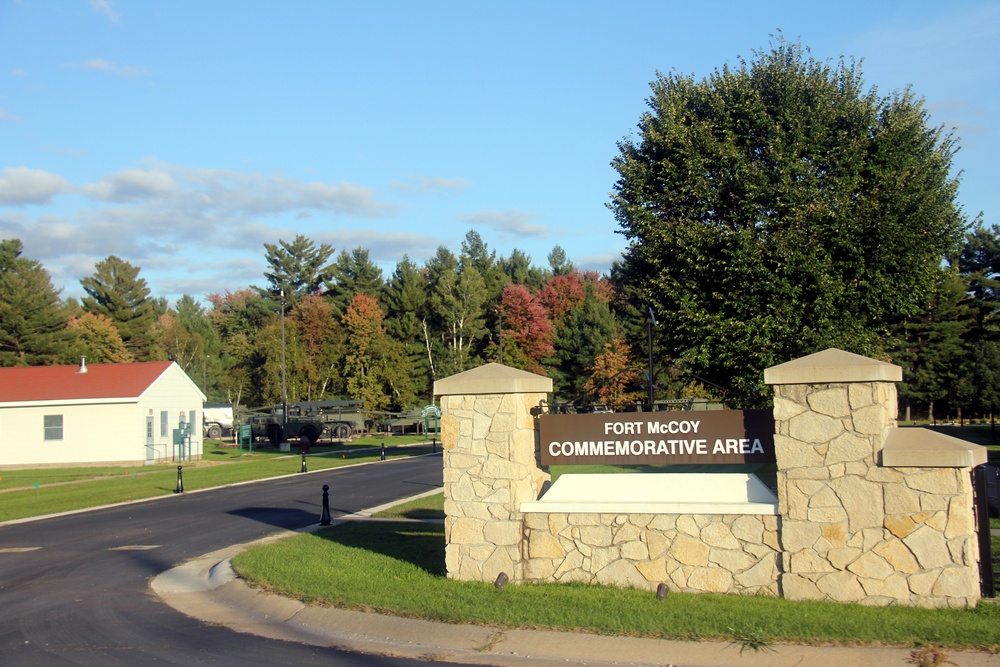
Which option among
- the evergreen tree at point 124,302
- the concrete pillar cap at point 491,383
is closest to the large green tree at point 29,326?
the evergreen tree at point 124,302

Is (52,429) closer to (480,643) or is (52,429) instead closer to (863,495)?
(480,643)

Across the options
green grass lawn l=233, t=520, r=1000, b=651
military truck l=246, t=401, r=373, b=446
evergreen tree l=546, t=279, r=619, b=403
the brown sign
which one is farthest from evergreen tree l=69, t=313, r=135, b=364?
the brown sign

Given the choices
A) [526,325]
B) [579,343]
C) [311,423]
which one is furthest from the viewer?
[526,325]

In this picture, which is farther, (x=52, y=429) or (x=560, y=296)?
(x=560, y=296)

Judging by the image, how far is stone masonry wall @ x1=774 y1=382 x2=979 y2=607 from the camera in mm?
7883

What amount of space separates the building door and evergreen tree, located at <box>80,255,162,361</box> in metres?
40.2

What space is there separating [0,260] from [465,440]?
69818 millimetres

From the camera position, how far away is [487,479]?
31.9 feet

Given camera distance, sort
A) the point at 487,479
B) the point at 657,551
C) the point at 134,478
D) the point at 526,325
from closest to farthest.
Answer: the point at 657,551, the point at 487,479, the point at 134,478, the point at 526,325

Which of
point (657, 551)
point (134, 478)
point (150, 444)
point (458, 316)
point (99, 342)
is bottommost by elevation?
point (134, 478)

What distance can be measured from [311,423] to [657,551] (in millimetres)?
41028

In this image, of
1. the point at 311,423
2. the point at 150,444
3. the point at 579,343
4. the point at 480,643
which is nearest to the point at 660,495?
the point at 480,643

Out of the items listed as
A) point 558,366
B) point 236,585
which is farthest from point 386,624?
point 558,366

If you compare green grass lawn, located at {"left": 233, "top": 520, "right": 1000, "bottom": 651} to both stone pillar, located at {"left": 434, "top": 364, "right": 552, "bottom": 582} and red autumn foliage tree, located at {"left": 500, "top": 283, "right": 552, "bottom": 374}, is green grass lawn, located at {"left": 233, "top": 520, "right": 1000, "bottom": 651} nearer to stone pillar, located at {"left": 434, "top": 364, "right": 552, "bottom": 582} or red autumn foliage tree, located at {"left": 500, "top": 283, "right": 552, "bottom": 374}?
stone pillar, located at {"left": 434, "top": 364, "right": 552, "bottom": 582}
